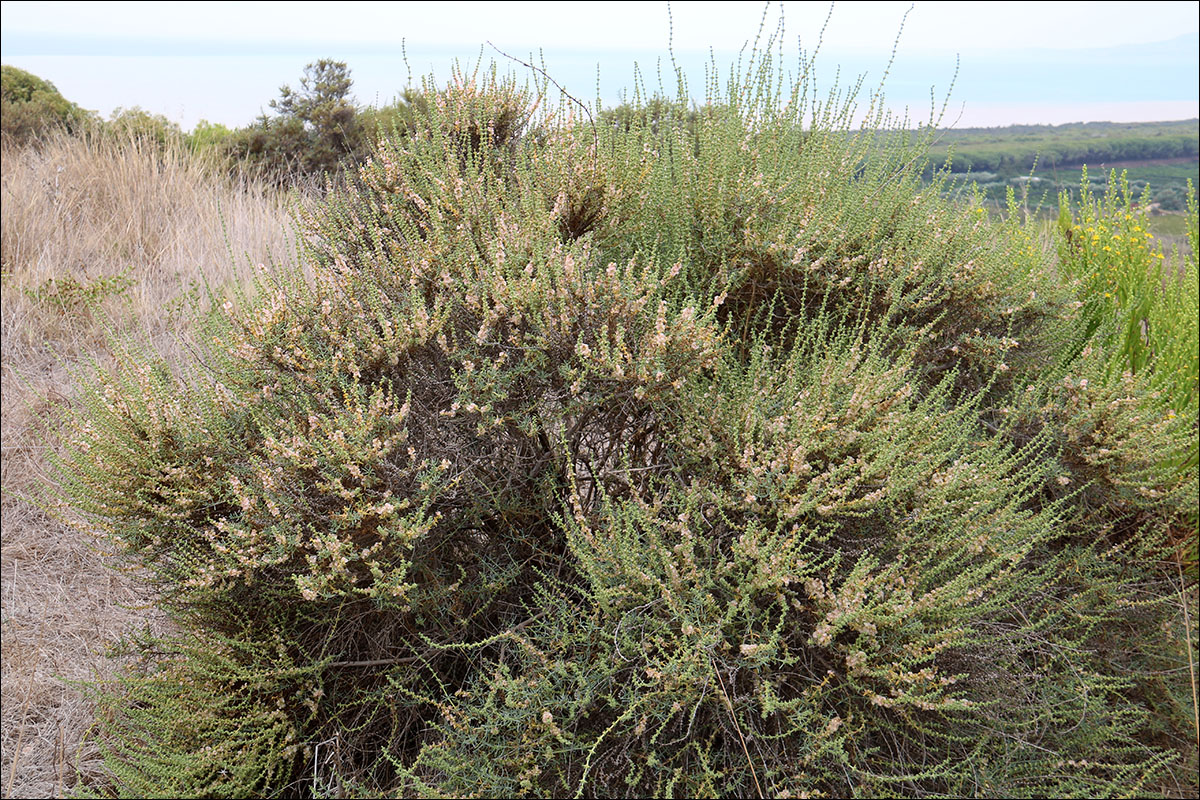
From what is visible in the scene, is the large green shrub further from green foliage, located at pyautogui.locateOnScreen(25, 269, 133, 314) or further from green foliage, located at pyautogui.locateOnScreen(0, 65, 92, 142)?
green foliage, located at pyautogui.locateOnScreen(0, 65, 92, 142)

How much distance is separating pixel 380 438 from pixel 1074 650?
7.71ft

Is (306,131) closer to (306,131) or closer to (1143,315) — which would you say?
(306,131)

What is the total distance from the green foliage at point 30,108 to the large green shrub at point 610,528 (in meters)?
9.61

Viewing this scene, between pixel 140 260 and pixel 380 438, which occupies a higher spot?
pixel 140 260

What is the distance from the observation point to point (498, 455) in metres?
2.64

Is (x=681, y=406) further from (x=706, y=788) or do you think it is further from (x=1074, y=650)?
(x=1074, y=650)

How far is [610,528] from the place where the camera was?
7.47 feet

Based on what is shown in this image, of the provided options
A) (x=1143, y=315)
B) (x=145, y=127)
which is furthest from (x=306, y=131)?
(x=1143, y=315)

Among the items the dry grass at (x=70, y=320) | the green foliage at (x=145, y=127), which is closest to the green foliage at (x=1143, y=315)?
the dry grass at (x=70, y=320)

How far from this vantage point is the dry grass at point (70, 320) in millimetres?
3279

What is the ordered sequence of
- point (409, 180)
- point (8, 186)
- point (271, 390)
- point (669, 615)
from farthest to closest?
point (8, 186) < point (409, 180) < point (271, 390) < point (669, 615)

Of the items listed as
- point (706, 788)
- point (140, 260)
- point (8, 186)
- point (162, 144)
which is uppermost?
point (162, 144)

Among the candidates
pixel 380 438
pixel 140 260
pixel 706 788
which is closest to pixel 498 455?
pixel 380 438

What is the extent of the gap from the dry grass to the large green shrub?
0.44 metres
